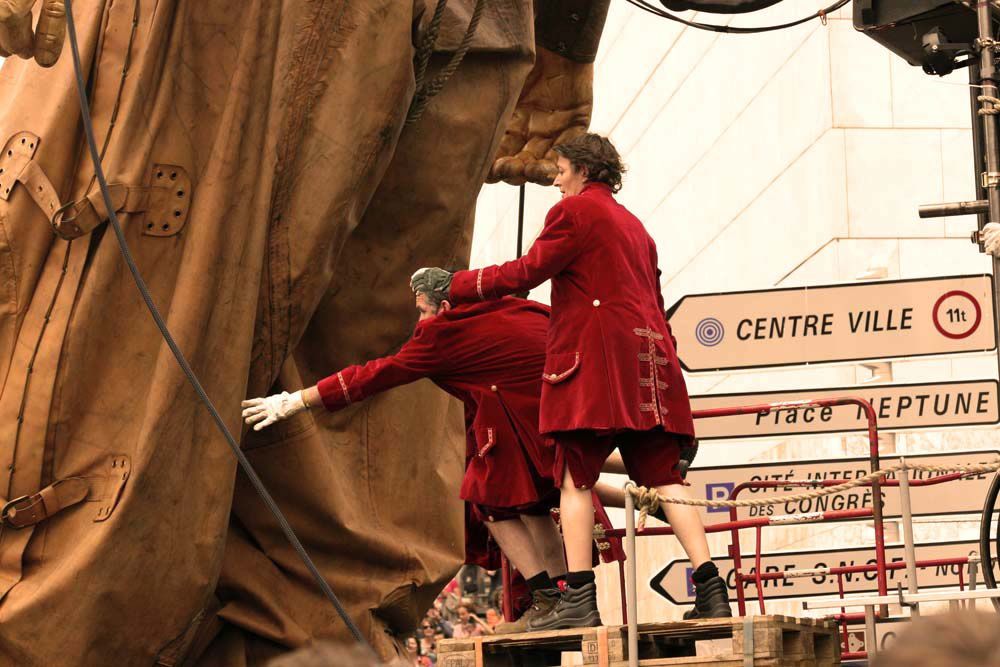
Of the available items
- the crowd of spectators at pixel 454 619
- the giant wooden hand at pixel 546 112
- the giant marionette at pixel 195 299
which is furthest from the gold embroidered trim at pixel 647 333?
the crowd of spectators at pixel 454 619

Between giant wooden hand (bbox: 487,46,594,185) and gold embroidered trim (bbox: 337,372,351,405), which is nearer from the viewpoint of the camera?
gold embroidered trim (bbox: 337,372,351,405)

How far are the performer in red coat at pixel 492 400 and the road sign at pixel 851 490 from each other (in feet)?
12.9

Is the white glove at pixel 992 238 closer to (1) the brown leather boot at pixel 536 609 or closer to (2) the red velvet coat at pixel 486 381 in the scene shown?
(2) the red velvet coat at pixel 486 381

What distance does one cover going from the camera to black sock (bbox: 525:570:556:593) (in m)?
6.66

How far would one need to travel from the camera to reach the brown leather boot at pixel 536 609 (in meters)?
6.50

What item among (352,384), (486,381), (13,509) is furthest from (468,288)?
(13,509)

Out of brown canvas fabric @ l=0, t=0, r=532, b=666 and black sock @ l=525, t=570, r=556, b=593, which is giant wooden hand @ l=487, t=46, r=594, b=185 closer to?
brown canvas fabric @ l=0, t=0, r=532, b=666

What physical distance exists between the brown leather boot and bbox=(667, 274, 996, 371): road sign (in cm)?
429

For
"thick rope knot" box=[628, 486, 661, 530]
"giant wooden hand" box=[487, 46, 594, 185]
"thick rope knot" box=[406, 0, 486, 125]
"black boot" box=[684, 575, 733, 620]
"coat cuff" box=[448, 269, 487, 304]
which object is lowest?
"black boot" box=[684, 575, 733, 620]

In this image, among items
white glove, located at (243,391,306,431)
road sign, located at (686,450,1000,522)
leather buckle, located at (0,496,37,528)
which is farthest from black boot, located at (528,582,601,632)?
road sign, located at (686,450,1000,522)

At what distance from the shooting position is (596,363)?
6.24 meters

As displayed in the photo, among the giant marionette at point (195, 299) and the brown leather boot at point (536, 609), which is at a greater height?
the giant marionette at point (195, 299)

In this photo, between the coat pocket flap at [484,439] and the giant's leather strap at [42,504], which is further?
the coat pocket flap at [484,439]

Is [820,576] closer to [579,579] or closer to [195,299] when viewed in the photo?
[579,579]
